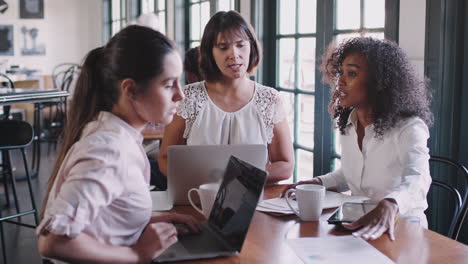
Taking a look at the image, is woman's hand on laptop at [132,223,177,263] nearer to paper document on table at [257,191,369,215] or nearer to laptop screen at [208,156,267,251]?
laptop screen at [208,156,267,251]

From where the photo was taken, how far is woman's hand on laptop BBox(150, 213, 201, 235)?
1.40 metres

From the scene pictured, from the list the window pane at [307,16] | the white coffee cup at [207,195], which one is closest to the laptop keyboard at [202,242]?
the white coffee cup at [207,195]

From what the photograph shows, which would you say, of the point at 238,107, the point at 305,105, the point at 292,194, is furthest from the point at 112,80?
the point at 305,105

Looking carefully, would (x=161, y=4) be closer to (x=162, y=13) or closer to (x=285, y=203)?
(x=162, y=13)

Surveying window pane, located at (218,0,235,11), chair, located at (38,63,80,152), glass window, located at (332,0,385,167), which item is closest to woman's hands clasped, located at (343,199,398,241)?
glass window, located at (332,0,385,167)

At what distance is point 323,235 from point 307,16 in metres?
2.16

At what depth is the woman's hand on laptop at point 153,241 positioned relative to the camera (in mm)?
1133

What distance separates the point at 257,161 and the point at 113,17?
7323mm

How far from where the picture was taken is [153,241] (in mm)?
1161

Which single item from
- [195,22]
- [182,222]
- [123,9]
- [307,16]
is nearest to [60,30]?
[123,9]

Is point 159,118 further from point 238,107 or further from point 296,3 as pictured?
point 296,3

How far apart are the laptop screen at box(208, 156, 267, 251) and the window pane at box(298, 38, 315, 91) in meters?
1.99

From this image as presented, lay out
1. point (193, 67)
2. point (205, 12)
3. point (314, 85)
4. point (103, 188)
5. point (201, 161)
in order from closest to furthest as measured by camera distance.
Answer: point (103, 188)
point (201, 161)
point (193, 67)
point (314, 85)
point (205, 12)

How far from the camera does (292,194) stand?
172 centimetres
